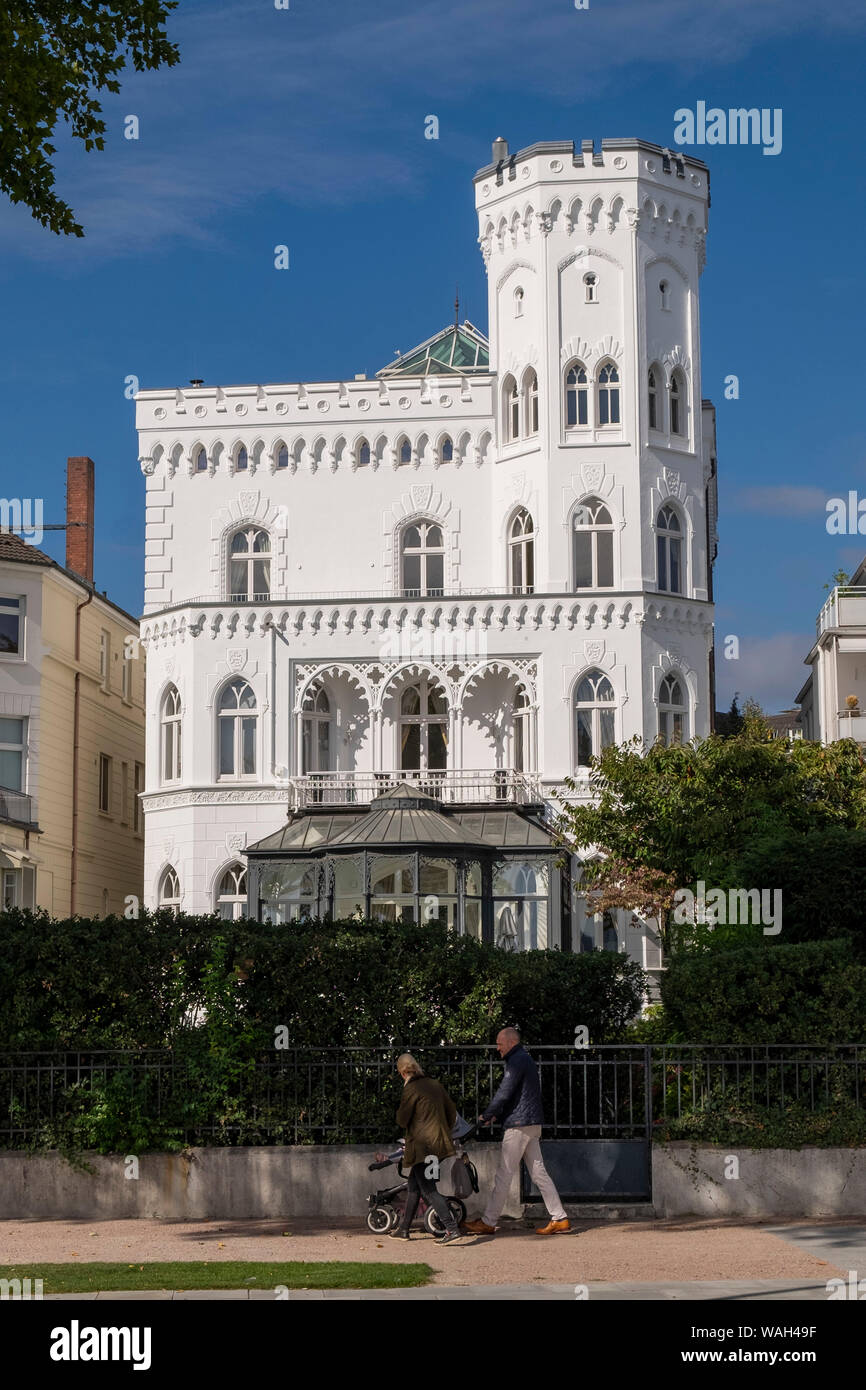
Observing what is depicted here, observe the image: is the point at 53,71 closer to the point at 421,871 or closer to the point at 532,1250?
the point at 532,1250

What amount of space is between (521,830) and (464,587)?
7.74 meters

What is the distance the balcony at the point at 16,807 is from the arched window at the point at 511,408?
1436cm

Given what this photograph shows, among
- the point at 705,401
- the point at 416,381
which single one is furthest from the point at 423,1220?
the point at 705,401

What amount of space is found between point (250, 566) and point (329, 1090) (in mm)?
29172

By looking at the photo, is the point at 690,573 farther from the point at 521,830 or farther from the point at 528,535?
the point at 521,830

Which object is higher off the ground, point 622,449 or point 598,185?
point 598,185

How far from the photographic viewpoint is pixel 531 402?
45.2 meters

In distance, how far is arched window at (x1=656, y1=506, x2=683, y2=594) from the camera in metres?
44.7

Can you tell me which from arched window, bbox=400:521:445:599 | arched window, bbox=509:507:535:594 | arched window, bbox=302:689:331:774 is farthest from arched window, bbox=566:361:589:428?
arched window, bbox=302:689:331:774

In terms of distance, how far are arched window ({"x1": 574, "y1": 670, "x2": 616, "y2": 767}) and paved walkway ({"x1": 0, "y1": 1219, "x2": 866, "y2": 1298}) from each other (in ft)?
85.7

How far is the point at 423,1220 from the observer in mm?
17266

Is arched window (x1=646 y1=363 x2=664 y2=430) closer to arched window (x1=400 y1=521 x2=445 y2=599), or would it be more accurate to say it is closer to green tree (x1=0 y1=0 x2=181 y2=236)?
arched window (x1=400 y1=521 x2=445 y2=599)

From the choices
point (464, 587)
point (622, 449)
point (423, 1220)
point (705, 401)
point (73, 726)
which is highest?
point (705, 401)

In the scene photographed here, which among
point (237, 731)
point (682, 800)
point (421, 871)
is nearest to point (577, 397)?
point (237, 731)
